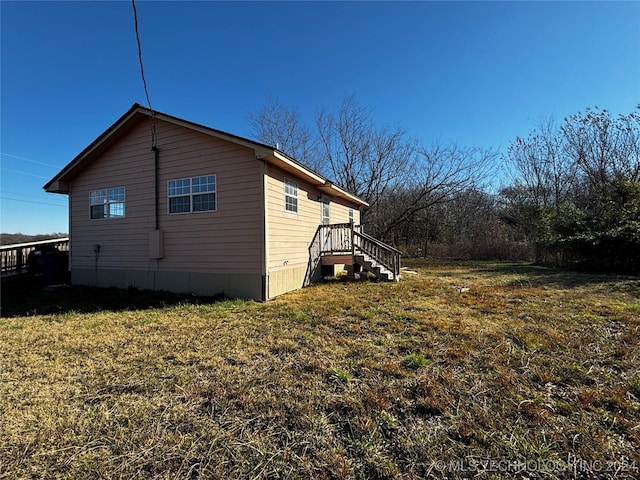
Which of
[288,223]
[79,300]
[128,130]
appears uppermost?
[128,130]

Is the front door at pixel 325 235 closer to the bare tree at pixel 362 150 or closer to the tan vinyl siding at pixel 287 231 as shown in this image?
the tan vinyl siding at pixel 287 231

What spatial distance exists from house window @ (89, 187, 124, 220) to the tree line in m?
14.1

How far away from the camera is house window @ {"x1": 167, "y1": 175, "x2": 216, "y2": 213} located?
24.7 ft

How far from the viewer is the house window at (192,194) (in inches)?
296

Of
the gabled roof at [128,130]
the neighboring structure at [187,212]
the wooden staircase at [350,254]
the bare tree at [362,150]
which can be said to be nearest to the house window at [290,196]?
the neighboring structure at [187,212]

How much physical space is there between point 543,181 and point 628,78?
7176mm

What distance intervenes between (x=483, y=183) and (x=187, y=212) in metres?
19.7

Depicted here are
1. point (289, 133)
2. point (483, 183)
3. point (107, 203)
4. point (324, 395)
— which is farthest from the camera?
point (289, 133)

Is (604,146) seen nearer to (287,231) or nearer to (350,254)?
(350,254)

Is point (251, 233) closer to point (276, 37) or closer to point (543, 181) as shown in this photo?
point (276, 37)

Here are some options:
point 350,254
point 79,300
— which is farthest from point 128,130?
point 350,254

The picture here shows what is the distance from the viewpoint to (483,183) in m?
20.7

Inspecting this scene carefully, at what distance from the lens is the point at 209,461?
77.6 inches

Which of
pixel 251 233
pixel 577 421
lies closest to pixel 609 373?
pixel 577 421
